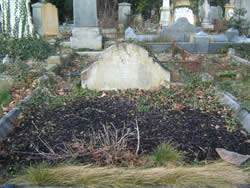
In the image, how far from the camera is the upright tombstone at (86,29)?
9.57 metres

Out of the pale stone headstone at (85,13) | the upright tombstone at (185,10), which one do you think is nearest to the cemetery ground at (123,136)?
the pale stone headstone at (85,13)

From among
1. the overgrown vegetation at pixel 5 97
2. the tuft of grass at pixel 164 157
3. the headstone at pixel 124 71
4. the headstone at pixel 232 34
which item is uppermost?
the headstone at pixel 232 34

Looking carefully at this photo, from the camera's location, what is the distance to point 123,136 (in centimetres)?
294

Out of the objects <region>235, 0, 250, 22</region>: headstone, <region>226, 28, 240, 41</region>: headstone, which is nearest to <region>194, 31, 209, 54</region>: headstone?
<region>226, 28, 240, 41</region>: headstone

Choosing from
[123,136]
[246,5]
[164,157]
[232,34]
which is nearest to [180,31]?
[232,34]

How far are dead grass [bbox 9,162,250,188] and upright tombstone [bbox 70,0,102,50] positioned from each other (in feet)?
25.9

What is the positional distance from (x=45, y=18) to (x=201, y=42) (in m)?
8.36

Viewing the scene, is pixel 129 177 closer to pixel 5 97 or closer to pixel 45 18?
pixel 5 97

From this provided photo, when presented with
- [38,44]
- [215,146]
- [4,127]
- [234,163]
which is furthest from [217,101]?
[38,44]

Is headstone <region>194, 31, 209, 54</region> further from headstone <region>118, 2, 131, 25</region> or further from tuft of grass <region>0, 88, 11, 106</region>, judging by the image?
headstone <region>118, 2, 131, 25</region>

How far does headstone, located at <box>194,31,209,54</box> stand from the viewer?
963 centimetres

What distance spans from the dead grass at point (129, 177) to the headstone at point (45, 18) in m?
10.6

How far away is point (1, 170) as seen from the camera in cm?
256

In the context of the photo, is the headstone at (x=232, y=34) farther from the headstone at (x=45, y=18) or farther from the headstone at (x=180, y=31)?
the headstone at (x=45, y=18)
